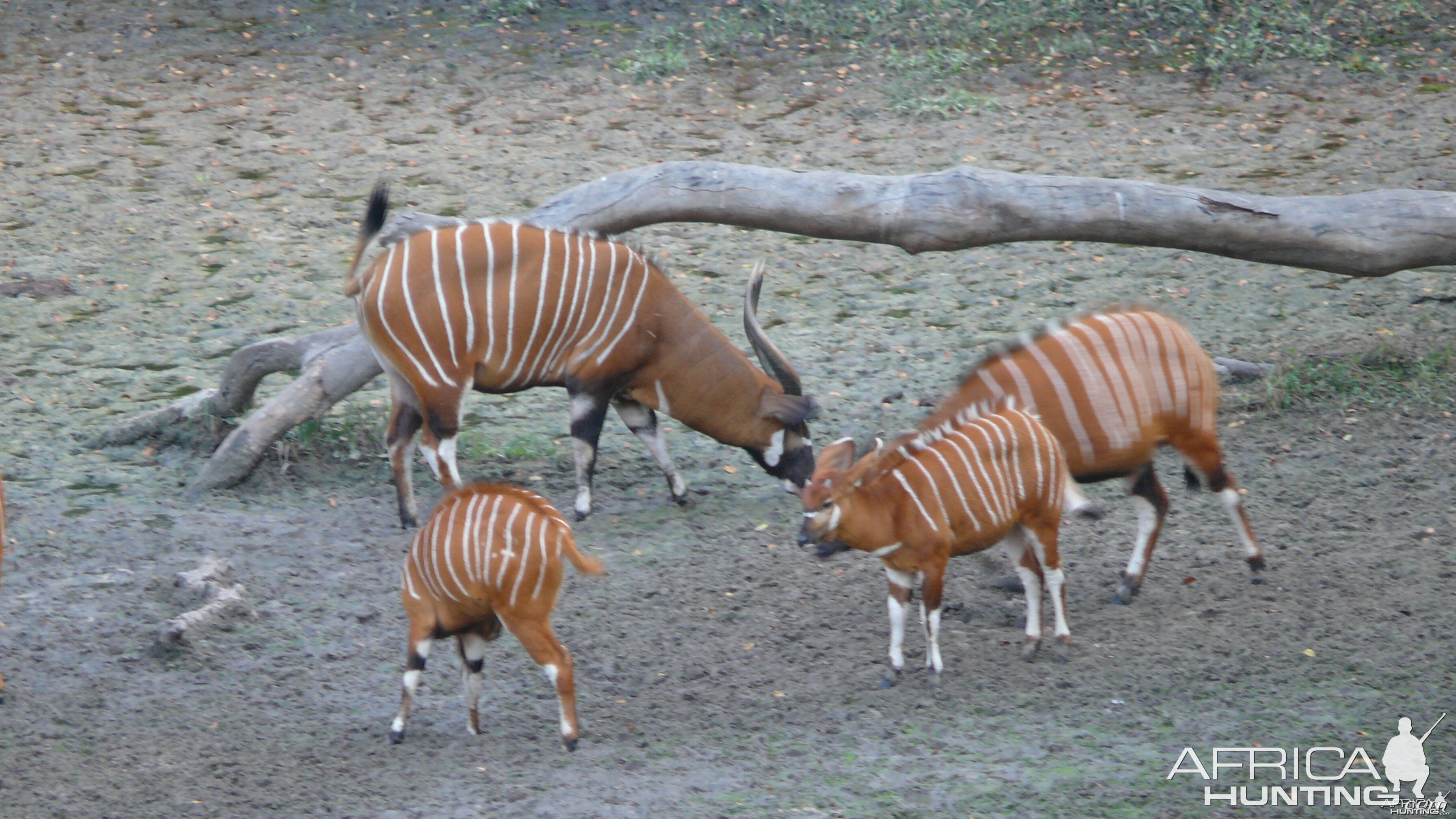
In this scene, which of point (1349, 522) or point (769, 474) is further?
point (769, 474)

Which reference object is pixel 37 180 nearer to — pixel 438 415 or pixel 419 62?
pixel 419 62

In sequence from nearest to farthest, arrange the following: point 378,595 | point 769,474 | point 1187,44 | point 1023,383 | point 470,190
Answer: point 1023,383, point 378,595, point 769,474, point 470,190, point 1187,44

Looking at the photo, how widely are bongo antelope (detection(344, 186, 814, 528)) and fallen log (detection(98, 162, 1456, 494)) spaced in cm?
61

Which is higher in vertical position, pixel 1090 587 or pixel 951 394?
pixel 951 394

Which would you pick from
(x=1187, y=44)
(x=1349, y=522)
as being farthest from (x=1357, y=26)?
(x=1349, y=522)

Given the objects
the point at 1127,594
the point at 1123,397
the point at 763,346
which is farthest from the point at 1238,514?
the point at 763,346

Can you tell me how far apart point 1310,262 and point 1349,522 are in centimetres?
158

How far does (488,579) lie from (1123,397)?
8.34 ft

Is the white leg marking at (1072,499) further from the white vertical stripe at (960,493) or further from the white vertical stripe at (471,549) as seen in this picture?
the white vertical stripe at (471,549)

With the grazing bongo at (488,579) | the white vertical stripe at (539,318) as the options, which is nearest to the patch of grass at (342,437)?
the white vertical stripe at (539,318)

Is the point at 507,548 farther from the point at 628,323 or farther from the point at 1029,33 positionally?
the point at 1029,33

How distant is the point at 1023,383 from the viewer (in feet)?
18.3

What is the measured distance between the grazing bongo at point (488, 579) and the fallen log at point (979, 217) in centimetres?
245

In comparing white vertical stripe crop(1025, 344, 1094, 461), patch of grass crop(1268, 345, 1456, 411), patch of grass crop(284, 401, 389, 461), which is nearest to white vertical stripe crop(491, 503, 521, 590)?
white vertical stripe crop(1025, 344, 1094, 461)
